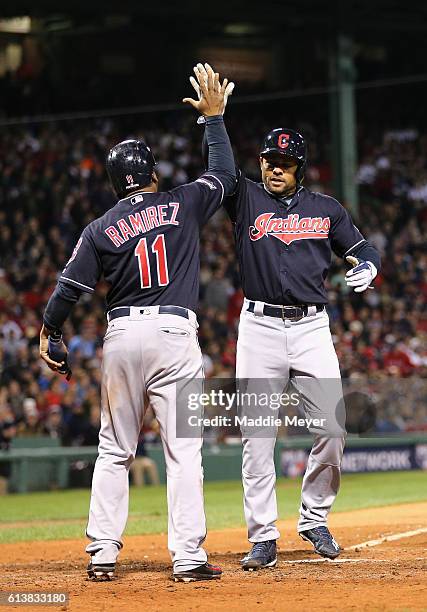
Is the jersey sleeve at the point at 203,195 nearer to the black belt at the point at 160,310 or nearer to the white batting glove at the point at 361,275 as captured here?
the black belt at the point at 160,310

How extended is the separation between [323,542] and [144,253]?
187 cm

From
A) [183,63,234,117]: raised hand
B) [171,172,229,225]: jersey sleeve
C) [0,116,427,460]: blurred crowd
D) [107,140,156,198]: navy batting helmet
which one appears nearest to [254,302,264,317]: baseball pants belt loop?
[171,172,229,225]: jersey sleeve

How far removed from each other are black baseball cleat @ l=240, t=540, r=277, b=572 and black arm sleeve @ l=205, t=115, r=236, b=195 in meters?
1.85

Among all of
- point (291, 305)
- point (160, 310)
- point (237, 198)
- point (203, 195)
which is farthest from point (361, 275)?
point (160, 310)

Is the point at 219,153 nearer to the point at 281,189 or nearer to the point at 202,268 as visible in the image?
the point at 281,189

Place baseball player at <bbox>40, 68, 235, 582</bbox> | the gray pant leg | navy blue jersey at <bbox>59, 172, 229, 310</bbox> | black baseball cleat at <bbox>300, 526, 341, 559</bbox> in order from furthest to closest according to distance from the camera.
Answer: the gray pant leg
black baseball cleat at <bbox>300, 526, 341, 559</bbox>
navy blue jersey at <bbox>59, 172, 229, 310</bbox>
baseball player at <bbox>40, 68, 235, 582</bbox>

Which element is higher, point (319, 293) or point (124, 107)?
point (124, 107)

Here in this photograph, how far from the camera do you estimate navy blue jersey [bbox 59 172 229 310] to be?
18.0ft

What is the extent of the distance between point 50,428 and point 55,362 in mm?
9203

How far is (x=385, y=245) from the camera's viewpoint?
2141 centimetres

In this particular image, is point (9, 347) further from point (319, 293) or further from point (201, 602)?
point (201, 602)

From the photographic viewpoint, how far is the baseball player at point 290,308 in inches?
235

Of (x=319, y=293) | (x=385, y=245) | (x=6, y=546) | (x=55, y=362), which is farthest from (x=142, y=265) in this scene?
(x=385, y=245)

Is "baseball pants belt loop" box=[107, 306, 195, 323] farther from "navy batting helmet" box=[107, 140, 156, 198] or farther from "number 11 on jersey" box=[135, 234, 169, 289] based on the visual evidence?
"navy batting helmet" box=[107, 140, 156, 198]
